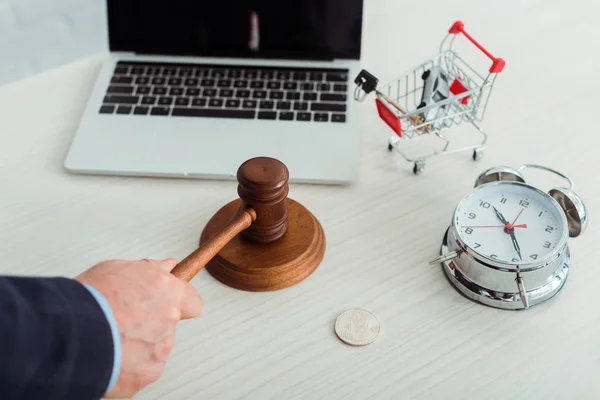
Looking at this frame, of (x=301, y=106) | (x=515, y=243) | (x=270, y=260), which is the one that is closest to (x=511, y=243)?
(x=515, y=243)

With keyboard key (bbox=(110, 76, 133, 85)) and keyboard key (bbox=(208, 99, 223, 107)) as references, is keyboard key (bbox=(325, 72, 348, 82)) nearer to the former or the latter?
keyboard key (bbox=(208, 99, 223, 107))

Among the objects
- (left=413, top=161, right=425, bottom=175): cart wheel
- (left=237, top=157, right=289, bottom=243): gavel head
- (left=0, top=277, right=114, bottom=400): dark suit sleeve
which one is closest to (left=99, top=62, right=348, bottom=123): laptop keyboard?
(left=413, top=161, right=425, bottom=175): cart wheel

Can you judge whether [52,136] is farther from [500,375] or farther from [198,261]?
[500,375]

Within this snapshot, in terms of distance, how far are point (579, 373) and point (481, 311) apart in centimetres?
12

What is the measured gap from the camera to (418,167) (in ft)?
3.11

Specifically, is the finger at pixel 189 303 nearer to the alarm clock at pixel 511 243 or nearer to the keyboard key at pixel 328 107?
the alarm clock at pixel 511 243

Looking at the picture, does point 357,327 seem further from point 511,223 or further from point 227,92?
point 227,92

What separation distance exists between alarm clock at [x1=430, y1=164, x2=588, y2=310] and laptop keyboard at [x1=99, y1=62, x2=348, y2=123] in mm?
271

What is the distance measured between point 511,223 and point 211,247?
344 millimetres

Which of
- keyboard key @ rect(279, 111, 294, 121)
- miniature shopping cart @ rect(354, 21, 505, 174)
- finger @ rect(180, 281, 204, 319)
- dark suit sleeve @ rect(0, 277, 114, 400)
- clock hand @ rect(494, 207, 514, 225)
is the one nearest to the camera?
dark suit sleeve @ rect(0, 277, 114, 400)

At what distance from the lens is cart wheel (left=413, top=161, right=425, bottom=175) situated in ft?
3.10

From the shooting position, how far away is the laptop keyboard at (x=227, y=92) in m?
1.02

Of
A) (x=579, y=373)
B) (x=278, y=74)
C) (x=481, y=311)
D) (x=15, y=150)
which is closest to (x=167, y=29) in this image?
(x=278, y=74)

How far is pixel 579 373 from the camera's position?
29.0 inches
